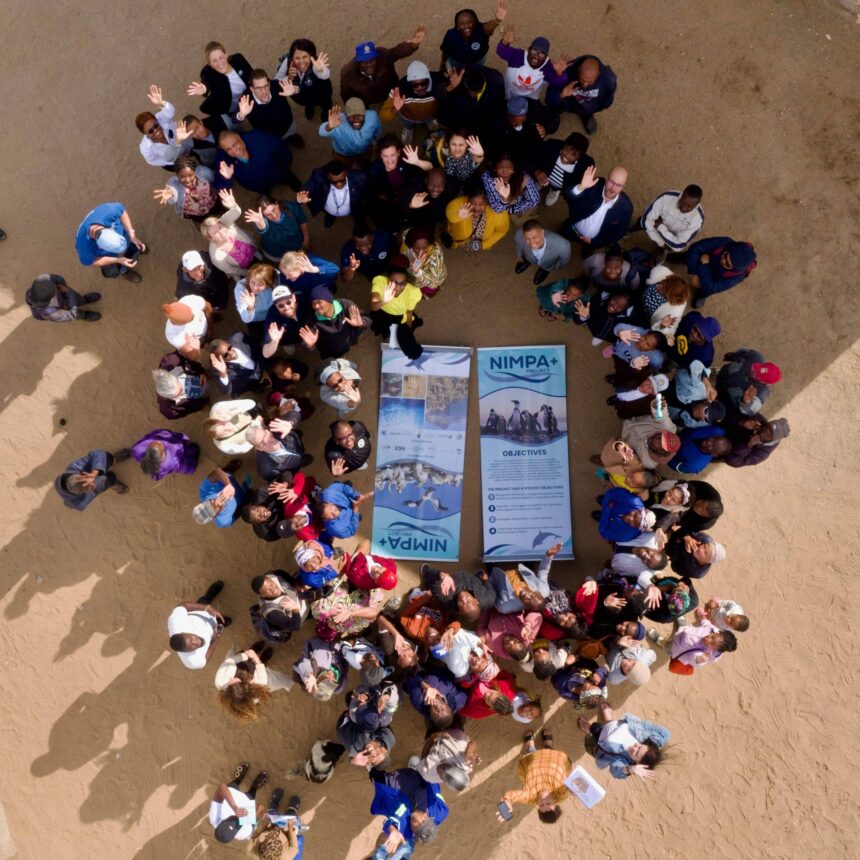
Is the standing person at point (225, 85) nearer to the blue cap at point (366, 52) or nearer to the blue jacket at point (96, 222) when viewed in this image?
the blue cap at point (366, 52)

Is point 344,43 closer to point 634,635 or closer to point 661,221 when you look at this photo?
point 661,221

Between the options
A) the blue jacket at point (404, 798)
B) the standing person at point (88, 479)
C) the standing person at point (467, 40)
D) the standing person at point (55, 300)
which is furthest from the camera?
the standing person at point (55, 300)

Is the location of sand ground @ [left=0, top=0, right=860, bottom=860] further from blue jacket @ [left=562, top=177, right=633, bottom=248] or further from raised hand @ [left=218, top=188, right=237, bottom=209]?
raised hand @ [left=218, top=188, right=237, bottom=209]

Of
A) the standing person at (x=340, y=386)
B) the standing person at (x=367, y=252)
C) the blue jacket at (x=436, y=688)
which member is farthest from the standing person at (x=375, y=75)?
the blue jacket at (x=436, y=688)

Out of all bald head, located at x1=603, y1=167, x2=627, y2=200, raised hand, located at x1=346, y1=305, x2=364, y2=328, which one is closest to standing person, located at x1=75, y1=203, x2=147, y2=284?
raised hand, located at x1=346, y1=305, x2=364, y2=328

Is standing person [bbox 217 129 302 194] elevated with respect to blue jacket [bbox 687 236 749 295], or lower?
lower

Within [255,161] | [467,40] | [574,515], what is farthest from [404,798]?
[467,40]

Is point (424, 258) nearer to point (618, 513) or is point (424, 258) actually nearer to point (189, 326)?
point (189, 326)
